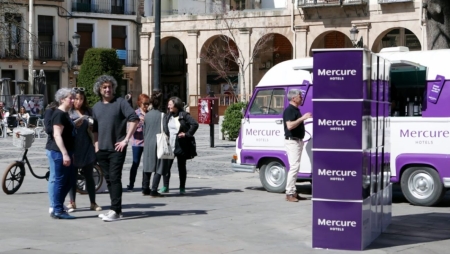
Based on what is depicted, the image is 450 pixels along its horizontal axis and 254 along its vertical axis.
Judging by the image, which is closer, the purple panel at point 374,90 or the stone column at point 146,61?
the purple panel at point 374,90

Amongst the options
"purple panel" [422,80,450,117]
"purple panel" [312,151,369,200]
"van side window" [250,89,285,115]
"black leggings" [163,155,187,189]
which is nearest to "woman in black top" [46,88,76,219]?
"black leggings" [163,155,187,189]

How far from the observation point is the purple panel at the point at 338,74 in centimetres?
922

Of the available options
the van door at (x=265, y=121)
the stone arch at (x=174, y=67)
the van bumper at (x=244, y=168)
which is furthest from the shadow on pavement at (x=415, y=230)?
the stone arch at (x=174, y=67)

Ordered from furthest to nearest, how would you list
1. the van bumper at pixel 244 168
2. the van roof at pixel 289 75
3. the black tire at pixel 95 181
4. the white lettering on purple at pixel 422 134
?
1. the van bumper at pixel 244 168
2. the van roof at pixel 289 75
3. the black tire at pixel 95 181
4. the white lettering on purple at pixel 422 134

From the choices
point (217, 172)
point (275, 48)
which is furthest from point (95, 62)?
point (217, 172)

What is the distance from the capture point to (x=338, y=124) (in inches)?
367

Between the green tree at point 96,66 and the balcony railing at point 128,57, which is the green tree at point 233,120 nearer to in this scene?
the green tree at point 96,66

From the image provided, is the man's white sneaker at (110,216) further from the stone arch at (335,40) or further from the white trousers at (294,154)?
the stone arch at (335,40)

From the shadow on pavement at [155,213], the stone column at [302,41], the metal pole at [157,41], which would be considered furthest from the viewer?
the stone column at [302,41]

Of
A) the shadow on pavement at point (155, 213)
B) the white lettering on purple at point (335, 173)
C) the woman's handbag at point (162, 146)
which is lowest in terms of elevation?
the shadow on pavement at point (155, 213)

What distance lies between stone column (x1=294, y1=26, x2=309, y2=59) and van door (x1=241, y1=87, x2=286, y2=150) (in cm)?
3082

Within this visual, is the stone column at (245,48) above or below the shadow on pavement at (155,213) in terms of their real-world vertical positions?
above

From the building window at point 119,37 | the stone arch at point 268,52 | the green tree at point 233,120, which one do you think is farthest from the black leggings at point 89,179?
the building window at point 119,37

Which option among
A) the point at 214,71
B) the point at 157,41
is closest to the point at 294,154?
the point at 157,41
